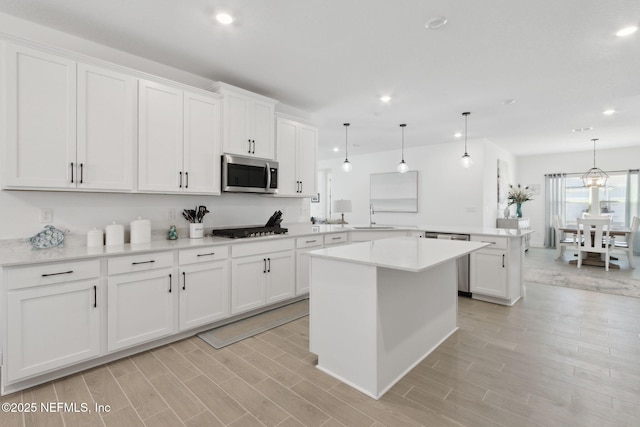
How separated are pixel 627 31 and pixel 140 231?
451 cm

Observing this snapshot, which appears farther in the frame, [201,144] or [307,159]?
[307,159]

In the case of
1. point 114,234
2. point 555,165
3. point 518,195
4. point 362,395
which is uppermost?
point 555,165

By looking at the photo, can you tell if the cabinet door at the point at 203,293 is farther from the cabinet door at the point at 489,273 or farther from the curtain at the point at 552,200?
the curtain at the point at 552,200

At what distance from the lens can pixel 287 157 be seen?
4.09m

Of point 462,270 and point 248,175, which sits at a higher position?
point 248,175

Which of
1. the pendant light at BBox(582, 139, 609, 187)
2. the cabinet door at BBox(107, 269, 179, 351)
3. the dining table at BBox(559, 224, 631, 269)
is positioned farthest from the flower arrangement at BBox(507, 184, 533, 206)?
the cabinet door at BBox(107, 269, 179, 351)

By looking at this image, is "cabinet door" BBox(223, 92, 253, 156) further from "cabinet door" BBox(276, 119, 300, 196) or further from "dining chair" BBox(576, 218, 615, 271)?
"dining chair" BBox(576, 218, 615, 271)

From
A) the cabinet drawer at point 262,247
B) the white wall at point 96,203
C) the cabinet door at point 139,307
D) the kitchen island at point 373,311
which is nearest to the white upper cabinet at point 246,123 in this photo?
the white wall at point 96,203

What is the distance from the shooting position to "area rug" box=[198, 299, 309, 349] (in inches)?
109

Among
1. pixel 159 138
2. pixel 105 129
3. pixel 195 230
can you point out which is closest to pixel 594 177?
pixel 195 230

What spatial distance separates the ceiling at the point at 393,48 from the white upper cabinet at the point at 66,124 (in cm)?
46

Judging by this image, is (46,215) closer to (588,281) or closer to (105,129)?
(105,129)

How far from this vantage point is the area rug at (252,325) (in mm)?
2768

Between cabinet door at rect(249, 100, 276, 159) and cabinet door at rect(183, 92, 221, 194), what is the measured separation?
0.45 m
